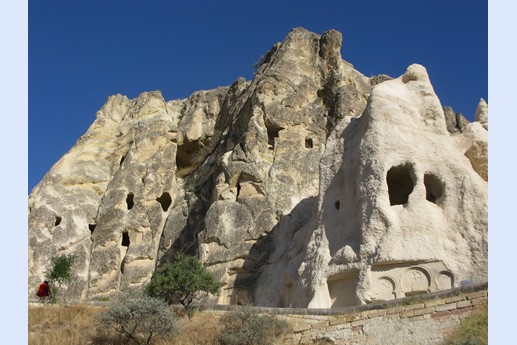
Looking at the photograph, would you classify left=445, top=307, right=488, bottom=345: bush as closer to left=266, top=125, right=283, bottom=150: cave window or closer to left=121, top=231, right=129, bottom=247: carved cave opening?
left=266, top=125, right=283, bottom=150: cave window

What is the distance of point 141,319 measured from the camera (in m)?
15.2

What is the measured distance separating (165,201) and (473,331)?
23.7 meters

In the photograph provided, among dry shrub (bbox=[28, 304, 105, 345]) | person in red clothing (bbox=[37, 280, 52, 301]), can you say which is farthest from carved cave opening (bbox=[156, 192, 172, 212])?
dry shrub (bbox=[28, 304, 105, 345])

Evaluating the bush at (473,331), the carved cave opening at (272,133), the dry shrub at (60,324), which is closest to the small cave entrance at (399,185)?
the bush at (473,331)

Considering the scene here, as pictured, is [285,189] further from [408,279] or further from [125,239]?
[408,279]

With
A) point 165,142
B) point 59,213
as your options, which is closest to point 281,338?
point 59,213

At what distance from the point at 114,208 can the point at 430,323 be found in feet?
71.1

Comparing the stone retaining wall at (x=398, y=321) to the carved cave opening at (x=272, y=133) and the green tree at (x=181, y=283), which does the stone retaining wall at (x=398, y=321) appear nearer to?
the green tree at (x=181, y=283)

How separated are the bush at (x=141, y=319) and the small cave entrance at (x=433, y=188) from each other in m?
9.12

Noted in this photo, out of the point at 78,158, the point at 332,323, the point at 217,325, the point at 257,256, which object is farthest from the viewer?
the point at 78,158

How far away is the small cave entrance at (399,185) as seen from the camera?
21.2 meters

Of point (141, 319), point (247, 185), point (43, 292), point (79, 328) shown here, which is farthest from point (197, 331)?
point (247, 185)

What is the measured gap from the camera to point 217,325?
53.7 feet

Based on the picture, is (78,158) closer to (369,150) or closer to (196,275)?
(196,275)
